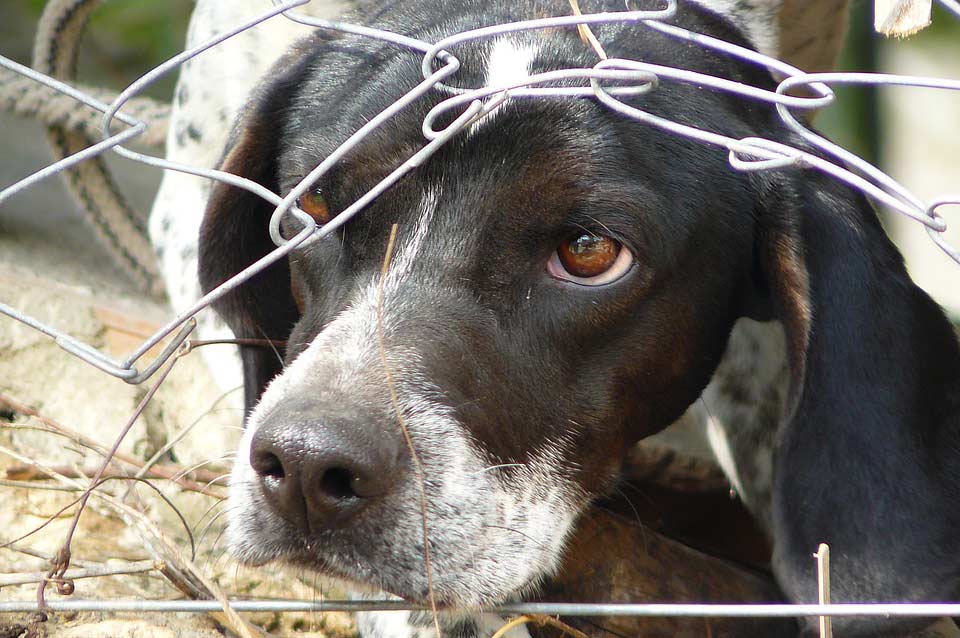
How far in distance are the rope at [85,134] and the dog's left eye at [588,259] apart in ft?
7.82

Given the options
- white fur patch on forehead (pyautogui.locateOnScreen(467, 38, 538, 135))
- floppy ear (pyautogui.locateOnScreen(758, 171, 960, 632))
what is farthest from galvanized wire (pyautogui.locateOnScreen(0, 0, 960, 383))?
floppy ear (pyautogui.locateOnScreen(758, 171, 960, 632))

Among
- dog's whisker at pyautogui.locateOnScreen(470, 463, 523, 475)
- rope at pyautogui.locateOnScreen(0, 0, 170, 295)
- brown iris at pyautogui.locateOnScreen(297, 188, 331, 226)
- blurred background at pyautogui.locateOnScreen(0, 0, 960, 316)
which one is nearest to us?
dog's whisker at pyautogui.locateOnScreen(470, 463, 523, 475)

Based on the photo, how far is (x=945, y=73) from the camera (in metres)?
8.39

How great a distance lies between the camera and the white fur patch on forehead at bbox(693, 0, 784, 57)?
133 inches

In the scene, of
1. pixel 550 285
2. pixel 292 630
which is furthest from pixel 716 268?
pixel 292 630

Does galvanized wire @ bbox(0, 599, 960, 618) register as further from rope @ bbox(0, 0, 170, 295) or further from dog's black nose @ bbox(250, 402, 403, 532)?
rope @ bbox(0, 0, 170, 295)

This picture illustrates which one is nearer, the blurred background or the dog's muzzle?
the dog's muzzle

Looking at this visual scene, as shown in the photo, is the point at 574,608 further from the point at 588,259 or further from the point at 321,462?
the point at 588,259

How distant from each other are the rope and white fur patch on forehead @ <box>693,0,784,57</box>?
1.96 meters

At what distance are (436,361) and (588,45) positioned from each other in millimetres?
744

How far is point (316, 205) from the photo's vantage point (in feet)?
8.17

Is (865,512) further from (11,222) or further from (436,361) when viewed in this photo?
(11,222)

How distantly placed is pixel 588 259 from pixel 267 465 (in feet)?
2.22

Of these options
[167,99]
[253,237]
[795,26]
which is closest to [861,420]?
[253,237]
